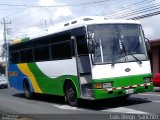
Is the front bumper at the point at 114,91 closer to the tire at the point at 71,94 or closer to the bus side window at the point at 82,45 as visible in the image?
the bus side window at the point at 82,45

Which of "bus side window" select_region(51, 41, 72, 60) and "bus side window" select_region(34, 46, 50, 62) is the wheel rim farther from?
"bus side window" select_region(34, 46, 50, 62)

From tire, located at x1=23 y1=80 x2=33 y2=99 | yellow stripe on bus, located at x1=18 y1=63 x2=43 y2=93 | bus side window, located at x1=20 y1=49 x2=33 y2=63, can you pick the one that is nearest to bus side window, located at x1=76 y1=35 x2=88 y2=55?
A: yellow stripe on bus, located at x1=18 y1=63 x2=43 y2=93

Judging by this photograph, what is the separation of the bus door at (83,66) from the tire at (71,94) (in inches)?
24.5

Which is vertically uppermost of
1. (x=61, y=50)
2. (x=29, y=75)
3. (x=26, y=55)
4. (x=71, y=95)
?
(x=26, y=55)

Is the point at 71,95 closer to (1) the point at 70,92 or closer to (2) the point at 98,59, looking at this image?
(1) the point at 70,92

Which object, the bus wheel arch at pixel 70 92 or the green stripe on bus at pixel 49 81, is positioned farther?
the green stripe on bus at pixel 49 81

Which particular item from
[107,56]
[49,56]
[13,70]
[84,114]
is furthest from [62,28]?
[13,70]

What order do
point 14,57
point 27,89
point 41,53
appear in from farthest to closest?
Answer: point 14,57 → point 27,89 → point 41,53

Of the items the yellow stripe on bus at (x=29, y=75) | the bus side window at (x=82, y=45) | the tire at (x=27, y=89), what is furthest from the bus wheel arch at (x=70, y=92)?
the tire at (x=27, y=89)

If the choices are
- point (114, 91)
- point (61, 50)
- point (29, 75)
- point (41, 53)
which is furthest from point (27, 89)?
point (114, 91)

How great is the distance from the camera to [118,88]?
43.7 feet

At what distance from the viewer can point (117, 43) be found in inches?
542

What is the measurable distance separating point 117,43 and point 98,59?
996 millimetres

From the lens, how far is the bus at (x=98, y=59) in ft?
43.6
